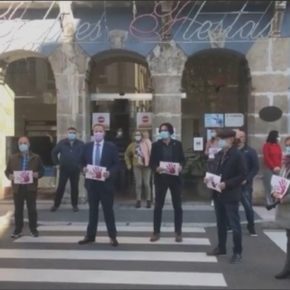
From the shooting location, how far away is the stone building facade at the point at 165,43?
14.6m

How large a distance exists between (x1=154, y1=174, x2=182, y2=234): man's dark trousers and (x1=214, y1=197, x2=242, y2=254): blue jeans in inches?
47.9

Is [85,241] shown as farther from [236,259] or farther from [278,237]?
[278,237]

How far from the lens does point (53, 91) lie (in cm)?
1611

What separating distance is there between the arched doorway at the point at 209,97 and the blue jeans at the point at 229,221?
665 centimetres

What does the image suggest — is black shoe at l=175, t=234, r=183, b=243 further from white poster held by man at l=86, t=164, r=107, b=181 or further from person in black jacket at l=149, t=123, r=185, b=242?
white poster held by man at l=86, t=164, r=107, b=181

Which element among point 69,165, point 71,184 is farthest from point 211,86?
point 71,184

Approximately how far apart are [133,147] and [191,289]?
772cm

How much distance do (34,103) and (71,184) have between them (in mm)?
3436

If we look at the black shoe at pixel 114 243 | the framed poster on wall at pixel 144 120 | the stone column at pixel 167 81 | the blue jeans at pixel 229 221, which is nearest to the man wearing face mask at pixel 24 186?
the black shoe at pixel 114 243

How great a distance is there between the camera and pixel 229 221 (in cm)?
869

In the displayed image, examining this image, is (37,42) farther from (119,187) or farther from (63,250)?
(63,250)

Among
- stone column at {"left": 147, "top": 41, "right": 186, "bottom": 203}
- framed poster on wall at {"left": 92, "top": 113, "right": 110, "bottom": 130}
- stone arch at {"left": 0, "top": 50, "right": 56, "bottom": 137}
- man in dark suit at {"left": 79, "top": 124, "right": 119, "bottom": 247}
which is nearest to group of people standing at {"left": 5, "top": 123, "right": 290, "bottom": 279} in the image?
man in dark suit at {"left": 79, "top": 124, "right": 119, "bottom": 247}

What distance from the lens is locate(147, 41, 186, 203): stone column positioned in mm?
14820

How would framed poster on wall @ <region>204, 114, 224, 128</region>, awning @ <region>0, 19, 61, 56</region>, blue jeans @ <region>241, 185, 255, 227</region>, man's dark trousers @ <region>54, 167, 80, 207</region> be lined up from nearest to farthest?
1. blue jeans @ <region>241, 185, 255, 227</region>
2. man's dark trousers @ <region>54, 167, 80, 207</region>
3. awning @ <region>0, 19, 61, 56</region>
4. framed poster on wall @ <region>204, 114, 224, 128</region>
